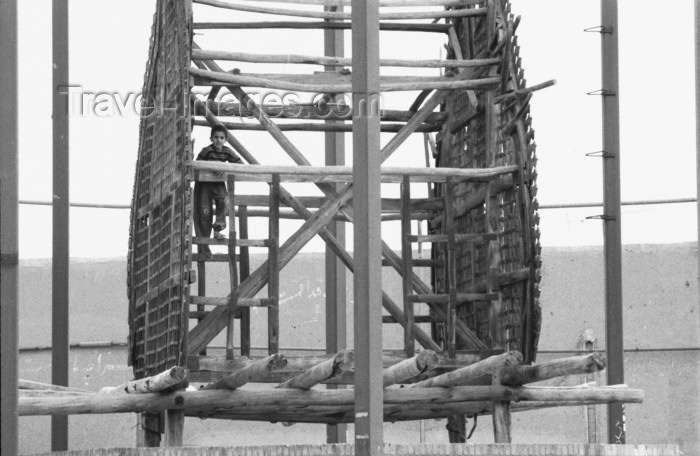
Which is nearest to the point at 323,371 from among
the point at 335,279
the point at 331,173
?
the point at 331,173

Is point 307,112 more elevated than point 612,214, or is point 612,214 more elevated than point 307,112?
point 307,112

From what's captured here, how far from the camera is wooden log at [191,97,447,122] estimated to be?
14.0m

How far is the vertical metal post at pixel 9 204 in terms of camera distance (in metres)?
8.69

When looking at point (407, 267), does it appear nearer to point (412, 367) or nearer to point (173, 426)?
point (412, 367)

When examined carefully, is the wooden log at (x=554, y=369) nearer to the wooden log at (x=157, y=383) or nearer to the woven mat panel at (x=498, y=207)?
the woven mat panel at (x=498, y=207)

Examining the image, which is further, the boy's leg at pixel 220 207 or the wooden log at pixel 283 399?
the boy's leg at pixel 220 207

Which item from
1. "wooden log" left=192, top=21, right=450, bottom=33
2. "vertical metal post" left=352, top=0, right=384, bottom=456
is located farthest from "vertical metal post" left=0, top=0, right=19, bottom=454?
"wooden log" left=192, top=21, right=450, bottom=33

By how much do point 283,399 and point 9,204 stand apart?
13.7 feet

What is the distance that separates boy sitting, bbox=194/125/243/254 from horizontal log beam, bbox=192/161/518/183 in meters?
0.55

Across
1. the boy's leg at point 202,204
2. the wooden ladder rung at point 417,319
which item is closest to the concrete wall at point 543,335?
the wooden ladder rung at point 417,319

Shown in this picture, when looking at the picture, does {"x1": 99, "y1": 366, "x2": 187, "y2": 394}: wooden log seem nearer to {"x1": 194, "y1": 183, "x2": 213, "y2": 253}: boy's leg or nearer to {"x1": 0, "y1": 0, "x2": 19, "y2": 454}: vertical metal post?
{"x1": 194, "y1": 183, "x2": 213, "y2": 253}: boy's leg

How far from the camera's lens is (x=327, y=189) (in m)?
13.1

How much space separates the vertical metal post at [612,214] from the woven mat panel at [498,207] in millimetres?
1606

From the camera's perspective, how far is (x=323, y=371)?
36.6ft
